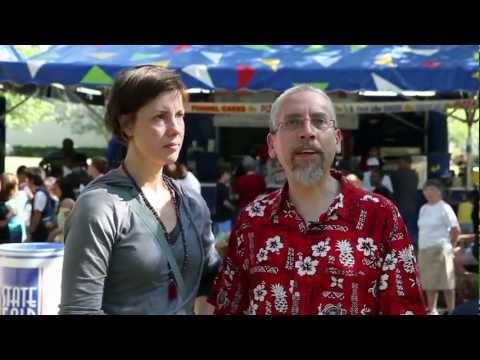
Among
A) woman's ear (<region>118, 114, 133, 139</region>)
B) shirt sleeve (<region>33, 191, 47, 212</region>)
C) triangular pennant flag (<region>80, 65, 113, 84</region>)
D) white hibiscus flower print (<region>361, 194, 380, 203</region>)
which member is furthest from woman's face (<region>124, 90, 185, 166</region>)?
triangular pennant flag (<region>80, 65, 113, 84</region>)

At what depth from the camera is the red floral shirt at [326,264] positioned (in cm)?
226

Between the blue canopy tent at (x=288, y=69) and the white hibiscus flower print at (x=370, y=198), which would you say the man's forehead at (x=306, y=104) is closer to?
the white hibiscus flower print at (x=370, y=198)

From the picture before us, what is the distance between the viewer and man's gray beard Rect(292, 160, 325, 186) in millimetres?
2381

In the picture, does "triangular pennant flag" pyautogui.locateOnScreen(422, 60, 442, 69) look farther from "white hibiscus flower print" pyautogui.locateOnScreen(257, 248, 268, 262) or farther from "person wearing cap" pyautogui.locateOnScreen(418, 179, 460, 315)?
"white hibiscus flower print" pyautogui.locateOnScreen(257, 248, 268, 262)

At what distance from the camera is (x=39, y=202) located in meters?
8.81

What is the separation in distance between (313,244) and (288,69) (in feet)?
26.5

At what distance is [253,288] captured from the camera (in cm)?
239

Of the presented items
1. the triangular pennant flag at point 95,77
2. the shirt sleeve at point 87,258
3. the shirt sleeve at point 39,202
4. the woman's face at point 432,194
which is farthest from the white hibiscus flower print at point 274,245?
the triangular pennant flag at point 95,77

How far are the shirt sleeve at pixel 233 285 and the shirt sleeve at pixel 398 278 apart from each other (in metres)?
0.48

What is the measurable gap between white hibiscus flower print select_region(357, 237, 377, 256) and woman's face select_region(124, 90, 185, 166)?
0.70m

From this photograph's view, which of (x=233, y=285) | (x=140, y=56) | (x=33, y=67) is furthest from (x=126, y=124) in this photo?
(x=140, y=56)
